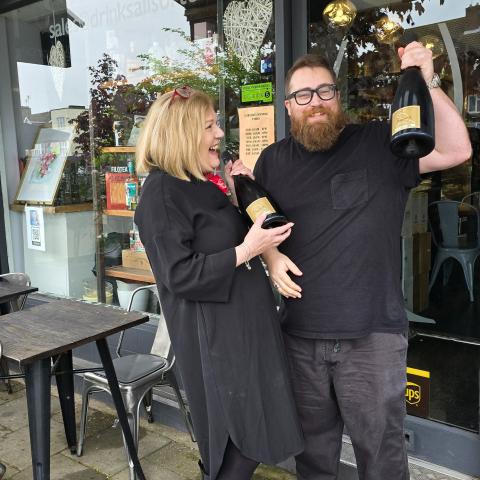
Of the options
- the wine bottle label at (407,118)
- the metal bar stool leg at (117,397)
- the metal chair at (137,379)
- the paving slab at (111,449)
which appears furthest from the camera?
the paving slab at (111,449)

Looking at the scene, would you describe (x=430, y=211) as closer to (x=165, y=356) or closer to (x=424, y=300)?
(x=424, y=300)

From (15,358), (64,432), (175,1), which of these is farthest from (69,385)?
(175,1)

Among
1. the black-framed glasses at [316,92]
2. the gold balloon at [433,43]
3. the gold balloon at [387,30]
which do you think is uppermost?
the gold balloon at [387,30]

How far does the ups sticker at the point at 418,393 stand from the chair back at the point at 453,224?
0.90 m

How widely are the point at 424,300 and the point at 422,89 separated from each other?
188 cm

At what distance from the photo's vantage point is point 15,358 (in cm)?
223

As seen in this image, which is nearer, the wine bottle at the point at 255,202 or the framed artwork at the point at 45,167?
the wine bottle at the point at 255,202

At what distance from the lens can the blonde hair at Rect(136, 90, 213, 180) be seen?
171 cm

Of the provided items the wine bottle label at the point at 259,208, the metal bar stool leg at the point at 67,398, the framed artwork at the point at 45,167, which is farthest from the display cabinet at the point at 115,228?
the wine bottle label at the point at 259,208

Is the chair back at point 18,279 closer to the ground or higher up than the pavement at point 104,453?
higher up

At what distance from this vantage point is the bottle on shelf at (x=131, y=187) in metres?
4.19

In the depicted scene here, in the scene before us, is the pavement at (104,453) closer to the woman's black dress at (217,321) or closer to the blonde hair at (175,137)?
the woman's black dress at (217,321)

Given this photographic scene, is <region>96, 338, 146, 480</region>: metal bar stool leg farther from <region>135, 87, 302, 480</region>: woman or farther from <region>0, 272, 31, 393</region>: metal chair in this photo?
<region>0, 272, 31, 393</region>: metal chair

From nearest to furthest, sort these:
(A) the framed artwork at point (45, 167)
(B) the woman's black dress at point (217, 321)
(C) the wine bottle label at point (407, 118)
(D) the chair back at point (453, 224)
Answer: (C) the wine bottle label at point (407, 118), (B) the woman's black dress at point (217, 321), (D) the chair back at point (453, 224), (A) the framed artwork at point (45, 167)
